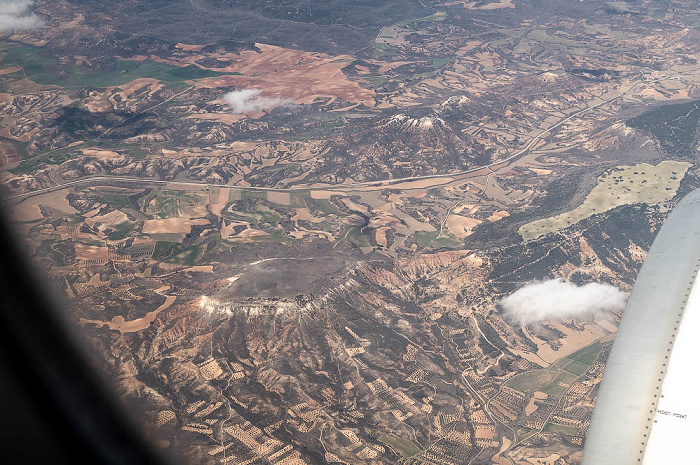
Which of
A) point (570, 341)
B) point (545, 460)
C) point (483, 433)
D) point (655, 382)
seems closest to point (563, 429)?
point (545, 460)

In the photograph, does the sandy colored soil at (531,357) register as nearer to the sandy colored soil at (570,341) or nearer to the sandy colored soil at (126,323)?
the sandy colored soil at (570,341)

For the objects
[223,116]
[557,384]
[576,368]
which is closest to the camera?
[557,384]

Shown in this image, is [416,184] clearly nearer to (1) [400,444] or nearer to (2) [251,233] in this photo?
(2) [251,233]

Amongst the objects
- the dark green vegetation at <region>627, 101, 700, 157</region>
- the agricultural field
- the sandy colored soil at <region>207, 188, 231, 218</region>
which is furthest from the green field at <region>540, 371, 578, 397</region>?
the dark green vegetation at <region>627, 101, 700, 157</region>

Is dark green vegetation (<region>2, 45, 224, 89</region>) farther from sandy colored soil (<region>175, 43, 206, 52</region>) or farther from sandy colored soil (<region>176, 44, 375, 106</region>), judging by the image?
sandy colored soil (<region>175, 43, 206, 52</region>)

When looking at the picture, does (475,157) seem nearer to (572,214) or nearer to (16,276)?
(572,214)

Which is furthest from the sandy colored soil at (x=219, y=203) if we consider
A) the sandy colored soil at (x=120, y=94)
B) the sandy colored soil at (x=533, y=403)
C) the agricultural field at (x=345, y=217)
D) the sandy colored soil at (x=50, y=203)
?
the sandy colored soil at (x=533, y=403)

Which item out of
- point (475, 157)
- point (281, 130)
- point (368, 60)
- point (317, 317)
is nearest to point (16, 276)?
point (317, 317)
